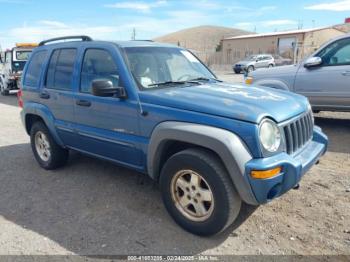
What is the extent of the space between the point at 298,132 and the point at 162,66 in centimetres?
175

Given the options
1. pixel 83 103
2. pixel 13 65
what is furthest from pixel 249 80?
pixel 13 65

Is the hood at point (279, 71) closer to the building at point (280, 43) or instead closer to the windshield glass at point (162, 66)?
the windshield glass at point (162, 66)

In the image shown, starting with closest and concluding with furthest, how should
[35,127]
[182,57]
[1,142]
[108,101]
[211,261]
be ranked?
[211,261]
[108,101]
[182,57]
[35,127]
[1,142]

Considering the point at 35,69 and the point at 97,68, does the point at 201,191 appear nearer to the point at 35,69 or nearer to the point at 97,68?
the point at 97,68

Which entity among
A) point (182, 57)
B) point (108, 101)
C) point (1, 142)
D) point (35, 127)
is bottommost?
point (1, 142)

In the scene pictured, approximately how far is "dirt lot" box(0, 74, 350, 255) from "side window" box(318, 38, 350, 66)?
2382mm

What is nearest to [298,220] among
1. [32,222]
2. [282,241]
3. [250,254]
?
[282,241]

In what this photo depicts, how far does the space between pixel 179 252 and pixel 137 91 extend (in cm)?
166

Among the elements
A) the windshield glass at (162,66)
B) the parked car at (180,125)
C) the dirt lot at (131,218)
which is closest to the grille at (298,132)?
the parked car at (180,125)

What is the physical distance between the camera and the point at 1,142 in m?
7.02

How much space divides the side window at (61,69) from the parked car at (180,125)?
14 mm

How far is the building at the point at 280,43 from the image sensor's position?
41.4m

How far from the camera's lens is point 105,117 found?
155 inches

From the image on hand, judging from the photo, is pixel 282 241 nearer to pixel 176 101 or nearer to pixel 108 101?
pixel 176 101
